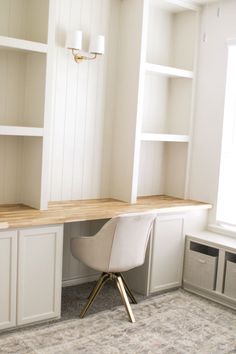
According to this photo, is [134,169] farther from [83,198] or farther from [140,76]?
[140,76]

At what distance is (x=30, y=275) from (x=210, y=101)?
2336 millimetres

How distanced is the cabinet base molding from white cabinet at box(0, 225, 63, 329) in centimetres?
135

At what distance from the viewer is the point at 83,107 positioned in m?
4.05

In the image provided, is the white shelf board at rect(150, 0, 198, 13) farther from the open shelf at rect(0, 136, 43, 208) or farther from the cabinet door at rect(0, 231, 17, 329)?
the cabinet door at rect(0, 231, 17, 329)

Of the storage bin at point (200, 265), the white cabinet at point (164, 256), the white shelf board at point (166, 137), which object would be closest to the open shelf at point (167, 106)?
the white shelf board at point (166, 137)

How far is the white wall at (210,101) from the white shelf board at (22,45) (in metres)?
1.71

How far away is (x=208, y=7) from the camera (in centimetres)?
436

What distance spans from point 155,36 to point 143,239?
6.71ft

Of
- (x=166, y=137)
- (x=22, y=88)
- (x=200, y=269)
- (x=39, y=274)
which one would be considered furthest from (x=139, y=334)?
(x=22, y=88)

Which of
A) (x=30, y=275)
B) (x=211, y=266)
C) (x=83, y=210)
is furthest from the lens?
(x=211, y=266)

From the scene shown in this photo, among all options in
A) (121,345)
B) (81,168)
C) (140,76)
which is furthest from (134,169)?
(121,345)

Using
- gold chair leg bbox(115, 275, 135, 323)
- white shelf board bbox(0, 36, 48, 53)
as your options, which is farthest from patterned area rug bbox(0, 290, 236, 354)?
white shelf board bbox(0, 36, 48, 53)

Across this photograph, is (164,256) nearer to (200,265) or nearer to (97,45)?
(200,265)

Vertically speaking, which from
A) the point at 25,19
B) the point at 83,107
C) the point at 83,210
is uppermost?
the point at 25,19
